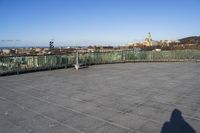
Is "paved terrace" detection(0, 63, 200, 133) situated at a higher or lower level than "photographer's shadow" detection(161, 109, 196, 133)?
higher

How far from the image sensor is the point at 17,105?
4988 mm

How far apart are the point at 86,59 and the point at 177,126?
11353 mm

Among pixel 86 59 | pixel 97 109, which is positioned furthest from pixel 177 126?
pixel 86 59

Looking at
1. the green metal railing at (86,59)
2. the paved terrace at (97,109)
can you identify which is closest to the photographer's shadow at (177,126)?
the paved terrace at (97,109)

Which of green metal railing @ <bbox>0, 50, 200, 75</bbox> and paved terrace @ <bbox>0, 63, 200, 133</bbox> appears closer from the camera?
paved terrace @ <bbox>0, 63, 200, 133</bbox>

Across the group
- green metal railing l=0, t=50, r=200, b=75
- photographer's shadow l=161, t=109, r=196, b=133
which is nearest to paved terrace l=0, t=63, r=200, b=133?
photographer's shadow l=161, t=109, r=196, b=133

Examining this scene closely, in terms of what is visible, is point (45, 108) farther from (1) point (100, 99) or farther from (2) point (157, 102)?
(2) point (157, 102)

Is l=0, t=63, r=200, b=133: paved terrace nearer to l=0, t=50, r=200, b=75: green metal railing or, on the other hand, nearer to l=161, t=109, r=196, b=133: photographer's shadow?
l=161, t=109, r=196, b=133: photographer's shadow

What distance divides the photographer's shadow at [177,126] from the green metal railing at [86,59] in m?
8.54

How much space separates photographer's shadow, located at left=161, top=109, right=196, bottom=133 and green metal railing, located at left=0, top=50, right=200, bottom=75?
336 inches

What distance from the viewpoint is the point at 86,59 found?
1473cm

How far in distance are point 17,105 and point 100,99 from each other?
6.77 ft

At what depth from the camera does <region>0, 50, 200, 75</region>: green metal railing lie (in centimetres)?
1073

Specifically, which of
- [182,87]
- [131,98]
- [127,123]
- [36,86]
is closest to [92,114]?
[127,123]
